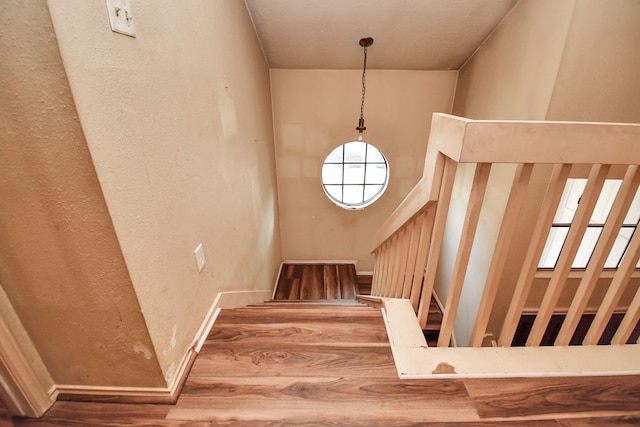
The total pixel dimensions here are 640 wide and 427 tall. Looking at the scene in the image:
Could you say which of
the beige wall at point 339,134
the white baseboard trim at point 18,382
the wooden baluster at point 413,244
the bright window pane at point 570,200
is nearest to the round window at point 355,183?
the beige wall at point 339,134

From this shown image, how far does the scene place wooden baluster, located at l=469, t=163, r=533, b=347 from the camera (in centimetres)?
91

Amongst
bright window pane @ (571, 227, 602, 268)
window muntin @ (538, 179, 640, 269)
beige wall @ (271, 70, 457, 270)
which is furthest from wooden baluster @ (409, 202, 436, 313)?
beige wall @ (271, 70, 457, 270)

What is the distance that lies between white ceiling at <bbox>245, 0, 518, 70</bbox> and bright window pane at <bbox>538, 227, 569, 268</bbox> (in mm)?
2090

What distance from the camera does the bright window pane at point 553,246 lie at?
103 inches

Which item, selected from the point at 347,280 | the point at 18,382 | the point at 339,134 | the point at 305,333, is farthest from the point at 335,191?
the point at 18,382

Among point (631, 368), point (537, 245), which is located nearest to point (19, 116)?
point (537, 245)

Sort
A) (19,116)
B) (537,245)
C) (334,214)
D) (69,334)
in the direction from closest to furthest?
(19,116) < (69,334) < (537,245) < (334,214)

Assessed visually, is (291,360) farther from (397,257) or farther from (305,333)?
(397,257)

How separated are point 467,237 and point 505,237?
125 mm

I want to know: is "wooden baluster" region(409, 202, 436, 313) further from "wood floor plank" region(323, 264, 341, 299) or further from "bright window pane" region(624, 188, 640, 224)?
"wood floor plank" region(323, 264, 341, 299)

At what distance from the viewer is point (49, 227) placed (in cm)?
74

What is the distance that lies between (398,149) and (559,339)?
3.14m

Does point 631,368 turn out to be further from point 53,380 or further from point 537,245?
point 53,380

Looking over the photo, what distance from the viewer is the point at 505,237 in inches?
38.9
